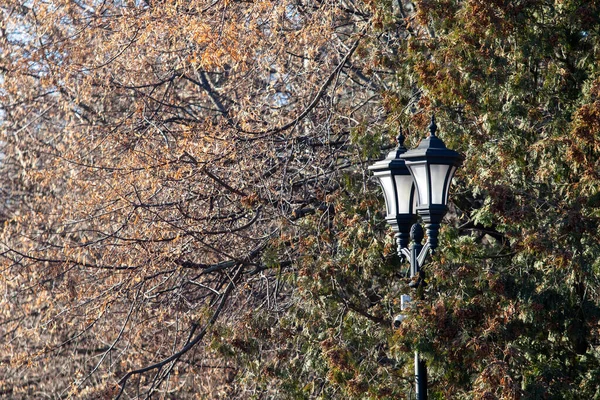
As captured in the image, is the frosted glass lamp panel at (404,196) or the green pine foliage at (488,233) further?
the green pine foliage at (488,233)

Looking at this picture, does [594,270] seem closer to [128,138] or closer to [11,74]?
[128,138]

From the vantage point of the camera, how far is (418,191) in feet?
21.6

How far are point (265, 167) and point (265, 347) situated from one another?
1968 mm

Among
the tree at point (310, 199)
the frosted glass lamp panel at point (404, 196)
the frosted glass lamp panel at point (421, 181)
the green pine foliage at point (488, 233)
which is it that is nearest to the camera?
the frosted glass lamp panel at point (421, 181)

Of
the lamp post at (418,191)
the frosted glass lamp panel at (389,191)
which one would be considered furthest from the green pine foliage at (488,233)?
the frosted glass lamp panel at (389,191)

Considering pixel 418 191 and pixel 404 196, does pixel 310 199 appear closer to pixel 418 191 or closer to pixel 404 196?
pixel 404 196

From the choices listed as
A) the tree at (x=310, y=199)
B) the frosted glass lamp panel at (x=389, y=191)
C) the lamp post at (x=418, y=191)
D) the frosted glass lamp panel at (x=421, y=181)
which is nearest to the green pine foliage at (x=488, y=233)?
the tree at (x=310, y=199)

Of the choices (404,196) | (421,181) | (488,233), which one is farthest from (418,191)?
(488,233)

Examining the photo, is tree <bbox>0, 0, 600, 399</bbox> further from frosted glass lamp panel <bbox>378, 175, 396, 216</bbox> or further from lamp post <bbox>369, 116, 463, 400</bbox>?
frosted glass lamp panel <bbox>378, 175, 396, 216</bbox>

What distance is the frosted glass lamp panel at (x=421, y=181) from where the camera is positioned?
21.3ft

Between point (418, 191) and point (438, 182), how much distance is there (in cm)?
15

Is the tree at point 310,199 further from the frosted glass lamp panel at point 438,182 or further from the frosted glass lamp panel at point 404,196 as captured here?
the frosted glass lamp panel at point 438,182

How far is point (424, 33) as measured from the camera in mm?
10656

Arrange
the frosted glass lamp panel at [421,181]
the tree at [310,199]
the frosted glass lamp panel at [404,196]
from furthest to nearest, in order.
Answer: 1. the tree at [310,199]
2. the frosted glass lamp panel at [404,196]
3. the frosted glass lamp panel at [421,181]
